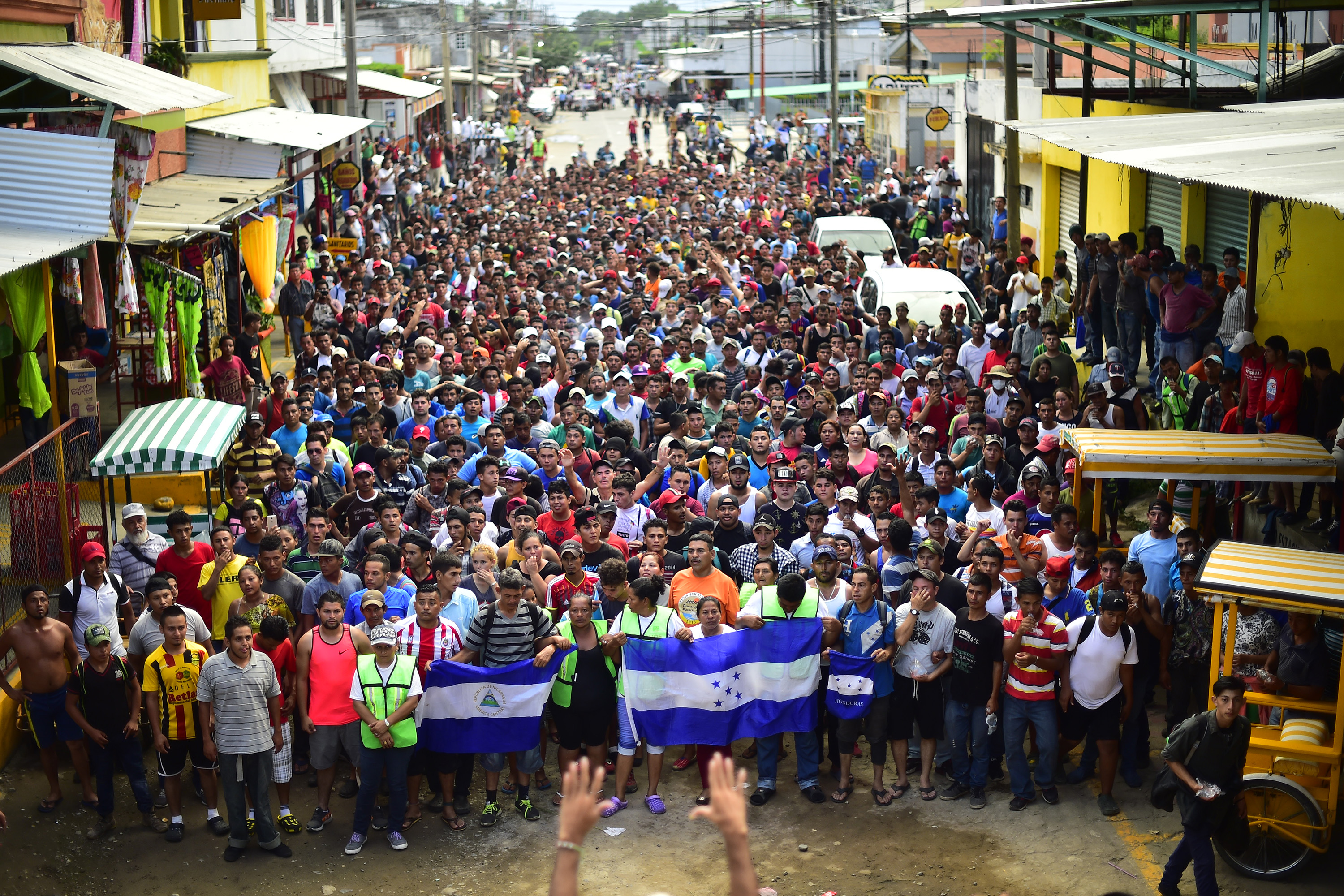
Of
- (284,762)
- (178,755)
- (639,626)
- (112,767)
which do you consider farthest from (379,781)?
(639,626)

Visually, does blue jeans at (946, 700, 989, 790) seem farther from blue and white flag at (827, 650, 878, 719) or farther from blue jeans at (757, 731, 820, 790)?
blue jeans at (757, 731, 820, 790)

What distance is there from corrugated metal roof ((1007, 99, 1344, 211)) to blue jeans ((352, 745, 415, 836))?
625 centimetres

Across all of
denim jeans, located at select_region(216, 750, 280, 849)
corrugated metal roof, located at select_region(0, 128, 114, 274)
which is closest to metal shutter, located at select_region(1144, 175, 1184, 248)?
corrugated metal roof, located at select_region(0, 128, 114, 274)

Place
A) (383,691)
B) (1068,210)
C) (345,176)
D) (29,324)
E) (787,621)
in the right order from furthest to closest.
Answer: (345,176) → (1068,210) → (29,324) → (787,621) → (383,691)

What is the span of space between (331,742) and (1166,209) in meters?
14.2

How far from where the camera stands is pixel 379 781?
8.65m

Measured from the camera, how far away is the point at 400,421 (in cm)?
1323

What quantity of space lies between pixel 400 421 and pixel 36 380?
3172 millimetres

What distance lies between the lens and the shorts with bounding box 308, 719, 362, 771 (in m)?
8.67

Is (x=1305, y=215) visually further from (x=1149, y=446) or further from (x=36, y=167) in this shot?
(x=36, y=167)

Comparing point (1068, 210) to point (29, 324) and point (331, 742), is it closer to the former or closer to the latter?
point (29, 324)

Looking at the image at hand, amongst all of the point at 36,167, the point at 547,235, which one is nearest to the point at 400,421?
the point at 36,167

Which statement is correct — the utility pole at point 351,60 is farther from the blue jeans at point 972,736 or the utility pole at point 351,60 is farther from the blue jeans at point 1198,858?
the blue jeans at point 1198,858

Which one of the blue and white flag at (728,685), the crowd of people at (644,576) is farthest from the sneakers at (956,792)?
the blue and white flag at (728,685)
